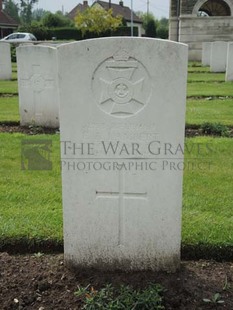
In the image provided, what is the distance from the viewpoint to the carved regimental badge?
8.81 feet

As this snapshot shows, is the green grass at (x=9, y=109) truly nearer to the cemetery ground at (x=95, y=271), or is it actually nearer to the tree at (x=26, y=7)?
the cemetery ground at (x=95, y=271)

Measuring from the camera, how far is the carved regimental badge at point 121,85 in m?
2.69

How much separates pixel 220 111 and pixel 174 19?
20.8 metres

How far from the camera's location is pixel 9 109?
30.7 feet

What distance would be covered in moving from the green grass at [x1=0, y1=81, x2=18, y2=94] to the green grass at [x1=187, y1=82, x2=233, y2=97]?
5099mm

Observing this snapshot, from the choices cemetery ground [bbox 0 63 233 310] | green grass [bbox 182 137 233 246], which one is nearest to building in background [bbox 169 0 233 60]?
green grass [bbox 182 137 233 246]

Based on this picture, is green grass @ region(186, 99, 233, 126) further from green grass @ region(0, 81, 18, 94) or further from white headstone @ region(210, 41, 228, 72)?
white headstone @ region(210, 41, 228, 72)

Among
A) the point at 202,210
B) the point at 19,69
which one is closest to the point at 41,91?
the point at 19,69

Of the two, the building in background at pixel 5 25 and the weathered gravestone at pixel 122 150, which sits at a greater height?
the building in background at pixel 5 25

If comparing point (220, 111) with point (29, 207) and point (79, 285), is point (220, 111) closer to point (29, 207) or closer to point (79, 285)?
point (29, 207)

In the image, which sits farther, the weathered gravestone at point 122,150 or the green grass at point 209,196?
the green grass at point 209,196

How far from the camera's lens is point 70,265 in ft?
10.2

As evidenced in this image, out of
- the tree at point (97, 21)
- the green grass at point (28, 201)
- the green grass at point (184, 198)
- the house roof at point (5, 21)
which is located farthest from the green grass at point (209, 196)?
the house roof at point (5, 21)

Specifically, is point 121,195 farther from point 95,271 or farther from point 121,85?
point 121,85
